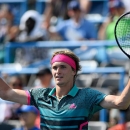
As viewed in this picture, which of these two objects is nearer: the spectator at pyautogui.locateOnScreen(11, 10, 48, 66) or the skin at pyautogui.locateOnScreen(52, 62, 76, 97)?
the skin at pyautogui.locateOnScreen(52, 62, 76, 97)

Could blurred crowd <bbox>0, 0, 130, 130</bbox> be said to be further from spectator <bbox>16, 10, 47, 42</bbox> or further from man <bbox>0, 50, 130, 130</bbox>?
man <bbox>0, 50, 130, 130</bbox>

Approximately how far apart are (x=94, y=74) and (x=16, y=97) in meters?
4.58

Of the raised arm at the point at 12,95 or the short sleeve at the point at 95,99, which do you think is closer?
the short sleeve at the point at 95,99

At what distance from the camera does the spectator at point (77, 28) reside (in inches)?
377

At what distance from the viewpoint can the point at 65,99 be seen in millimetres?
4418

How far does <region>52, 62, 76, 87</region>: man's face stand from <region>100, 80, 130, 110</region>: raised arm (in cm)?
34

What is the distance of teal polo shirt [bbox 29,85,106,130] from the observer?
4.32 metres

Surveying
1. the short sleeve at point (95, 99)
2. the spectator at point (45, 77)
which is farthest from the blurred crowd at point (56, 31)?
the short sleeve at point (95, 99)

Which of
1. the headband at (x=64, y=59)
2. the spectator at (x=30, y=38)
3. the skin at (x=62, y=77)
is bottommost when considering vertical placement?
the skin at (x=62, y=77)

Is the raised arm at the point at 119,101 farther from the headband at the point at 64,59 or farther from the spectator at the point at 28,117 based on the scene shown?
the spectator at the point at 28,117

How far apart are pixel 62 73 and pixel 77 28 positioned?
5.28 m

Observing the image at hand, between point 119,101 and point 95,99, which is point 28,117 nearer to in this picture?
point 95,99

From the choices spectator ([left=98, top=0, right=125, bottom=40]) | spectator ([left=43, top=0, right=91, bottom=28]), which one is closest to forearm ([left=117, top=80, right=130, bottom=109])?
spectator ([left=98, top=0, right=125, bottom=40])

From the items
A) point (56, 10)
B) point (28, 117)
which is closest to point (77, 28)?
point (56, 10)
